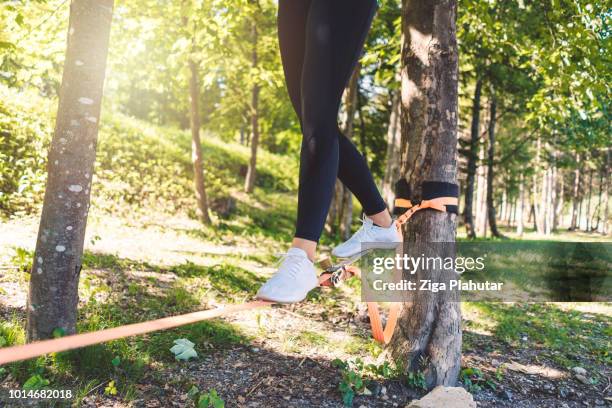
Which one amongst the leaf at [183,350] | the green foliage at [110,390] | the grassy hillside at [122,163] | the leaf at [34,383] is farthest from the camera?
the grassy hillside at [122,163]

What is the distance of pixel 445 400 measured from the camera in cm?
270

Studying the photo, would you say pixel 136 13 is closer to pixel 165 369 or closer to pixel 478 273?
pixel 165 369

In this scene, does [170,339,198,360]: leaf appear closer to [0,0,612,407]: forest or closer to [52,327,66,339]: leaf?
[0,0,612,407]: forest

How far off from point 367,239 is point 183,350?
1500mm

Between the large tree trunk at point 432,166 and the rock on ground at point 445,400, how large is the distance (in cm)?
21

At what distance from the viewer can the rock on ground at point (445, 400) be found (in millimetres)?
2684

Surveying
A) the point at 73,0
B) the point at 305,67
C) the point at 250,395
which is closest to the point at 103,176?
the point at 73,0

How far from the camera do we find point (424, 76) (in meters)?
3.04

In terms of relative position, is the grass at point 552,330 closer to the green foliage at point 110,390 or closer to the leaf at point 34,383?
the green foliage at point 110,390

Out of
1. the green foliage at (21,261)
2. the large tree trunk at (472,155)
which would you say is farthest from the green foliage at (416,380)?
the large tree trunk at (472,155)

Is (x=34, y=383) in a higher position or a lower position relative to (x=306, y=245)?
lower

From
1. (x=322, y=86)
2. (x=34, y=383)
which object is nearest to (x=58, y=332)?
(x=34, y=383)

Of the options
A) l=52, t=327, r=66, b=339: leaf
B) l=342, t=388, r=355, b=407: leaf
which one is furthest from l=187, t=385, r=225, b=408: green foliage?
l=52, t=327, r=66, b=339: leaf

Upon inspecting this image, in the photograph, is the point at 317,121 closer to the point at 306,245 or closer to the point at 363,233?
the point at 306,245
